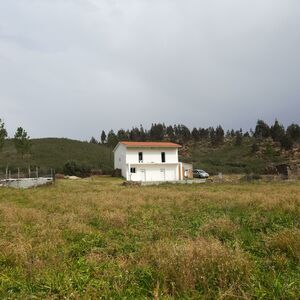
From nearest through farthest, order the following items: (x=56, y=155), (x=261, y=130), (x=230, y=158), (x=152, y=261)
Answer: (x=152, y=261)
(x=230, y=158)
(x=56, y=155)
(x=261, y=130)

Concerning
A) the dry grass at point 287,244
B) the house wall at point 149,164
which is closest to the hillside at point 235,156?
the house wall at point 149,164

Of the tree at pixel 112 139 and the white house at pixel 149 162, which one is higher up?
the tree at pixel 112 139

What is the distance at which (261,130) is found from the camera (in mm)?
88812

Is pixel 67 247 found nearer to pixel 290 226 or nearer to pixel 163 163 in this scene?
pixel 290 226

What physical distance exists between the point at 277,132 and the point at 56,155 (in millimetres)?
50683

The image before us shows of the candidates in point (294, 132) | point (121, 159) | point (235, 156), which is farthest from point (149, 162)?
point (294, 132)

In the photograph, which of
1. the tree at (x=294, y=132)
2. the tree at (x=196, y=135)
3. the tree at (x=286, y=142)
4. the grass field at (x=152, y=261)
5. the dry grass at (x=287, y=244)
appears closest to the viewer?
the grass field at (x=152, y=261)

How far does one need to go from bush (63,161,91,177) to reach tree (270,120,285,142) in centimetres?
4525

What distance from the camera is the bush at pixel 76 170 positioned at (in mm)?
51763

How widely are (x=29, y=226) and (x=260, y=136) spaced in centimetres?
8478

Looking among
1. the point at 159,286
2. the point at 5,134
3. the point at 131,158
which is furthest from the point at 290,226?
the point at 131,158

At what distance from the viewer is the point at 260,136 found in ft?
288

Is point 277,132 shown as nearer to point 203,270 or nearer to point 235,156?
point 235,156

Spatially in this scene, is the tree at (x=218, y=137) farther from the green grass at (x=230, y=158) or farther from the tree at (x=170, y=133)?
the tree at (x=170, y=133)
